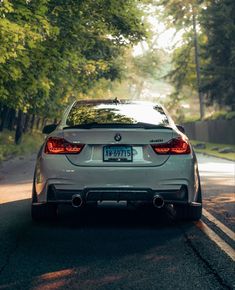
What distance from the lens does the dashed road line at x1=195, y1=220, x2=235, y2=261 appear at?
5.48 meters

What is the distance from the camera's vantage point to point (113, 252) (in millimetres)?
5527

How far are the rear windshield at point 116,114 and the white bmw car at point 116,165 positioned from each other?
4.2 inches

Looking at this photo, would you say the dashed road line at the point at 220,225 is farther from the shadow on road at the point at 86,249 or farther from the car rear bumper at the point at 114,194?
the car rear bumper at the point at 114,194

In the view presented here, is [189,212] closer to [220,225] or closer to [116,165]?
[220,225]

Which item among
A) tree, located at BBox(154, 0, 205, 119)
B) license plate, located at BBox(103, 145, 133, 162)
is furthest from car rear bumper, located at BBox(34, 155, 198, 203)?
tree, located at BBox(154, 0, 205, 119)

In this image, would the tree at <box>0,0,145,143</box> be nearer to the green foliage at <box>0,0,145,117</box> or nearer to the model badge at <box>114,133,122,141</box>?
the green foliage at <box>0,0,145,117</box>

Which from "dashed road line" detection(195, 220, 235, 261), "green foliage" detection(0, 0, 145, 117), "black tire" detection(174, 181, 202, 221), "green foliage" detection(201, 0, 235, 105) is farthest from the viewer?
"green foliage" detection(201, 0, 235, 105)

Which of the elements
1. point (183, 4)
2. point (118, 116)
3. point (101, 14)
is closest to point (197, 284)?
point (118, 116)

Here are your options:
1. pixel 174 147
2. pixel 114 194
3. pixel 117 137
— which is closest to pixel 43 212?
pixel 114 194

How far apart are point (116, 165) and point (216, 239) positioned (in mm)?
1403

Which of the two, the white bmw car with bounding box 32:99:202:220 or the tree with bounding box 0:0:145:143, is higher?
the tree with bounding box 0:0:145:143

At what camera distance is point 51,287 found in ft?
14.2

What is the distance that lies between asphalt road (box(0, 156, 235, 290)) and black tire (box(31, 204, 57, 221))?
0.39 feet

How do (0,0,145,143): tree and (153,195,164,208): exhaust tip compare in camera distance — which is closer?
(153,195,164,208): exhaust tip
